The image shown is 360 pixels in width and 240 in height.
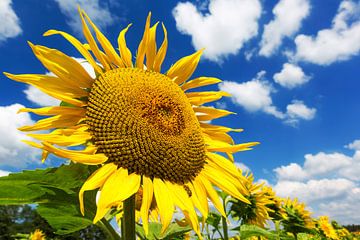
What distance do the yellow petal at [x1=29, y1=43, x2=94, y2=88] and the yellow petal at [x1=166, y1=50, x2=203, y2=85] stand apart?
751mm

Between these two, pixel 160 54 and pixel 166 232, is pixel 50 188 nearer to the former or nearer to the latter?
pixel 166 232

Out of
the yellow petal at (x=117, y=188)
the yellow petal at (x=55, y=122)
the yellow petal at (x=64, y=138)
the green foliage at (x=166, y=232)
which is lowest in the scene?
the green foliage at (x=166, y=232)

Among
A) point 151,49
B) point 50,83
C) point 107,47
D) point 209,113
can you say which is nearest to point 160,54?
point 151,49

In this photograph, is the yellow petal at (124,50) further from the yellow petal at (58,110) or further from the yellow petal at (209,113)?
the yellow petal at (209,113)

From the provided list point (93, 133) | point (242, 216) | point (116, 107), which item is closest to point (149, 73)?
point (116, 107)

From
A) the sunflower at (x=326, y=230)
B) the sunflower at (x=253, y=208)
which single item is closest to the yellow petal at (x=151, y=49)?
the sunflower at (x=253, y=208)

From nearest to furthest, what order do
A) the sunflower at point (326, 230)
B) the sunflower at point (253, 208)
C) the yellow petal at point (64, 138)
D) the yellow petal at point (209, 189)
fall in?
the yellow petal at point (64, 138) → the yellow petal at point (209, 189) → the sunflower at point (253, 208) → the sunflower at point (326, 230)

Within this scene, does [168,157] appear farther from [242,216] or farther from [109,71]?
[242,216]

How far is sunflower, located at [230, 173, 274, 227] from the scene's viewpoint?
20.1 ft

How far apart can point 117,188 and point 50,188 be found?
0.35 metres

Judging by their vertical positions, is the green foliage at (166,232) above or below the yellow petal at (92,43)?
below

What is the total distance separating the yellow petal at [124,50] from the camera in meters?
2.73

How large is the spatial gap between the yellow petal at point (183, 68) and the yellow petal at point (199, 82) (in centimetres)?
5

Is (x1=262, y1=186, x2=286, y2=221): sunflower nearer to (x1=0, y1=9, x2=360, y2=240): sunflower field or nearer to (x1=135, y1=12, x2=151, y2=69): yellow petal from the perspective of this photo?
(x1=0, y1=9, x2=360, y2=240): sunflower field
